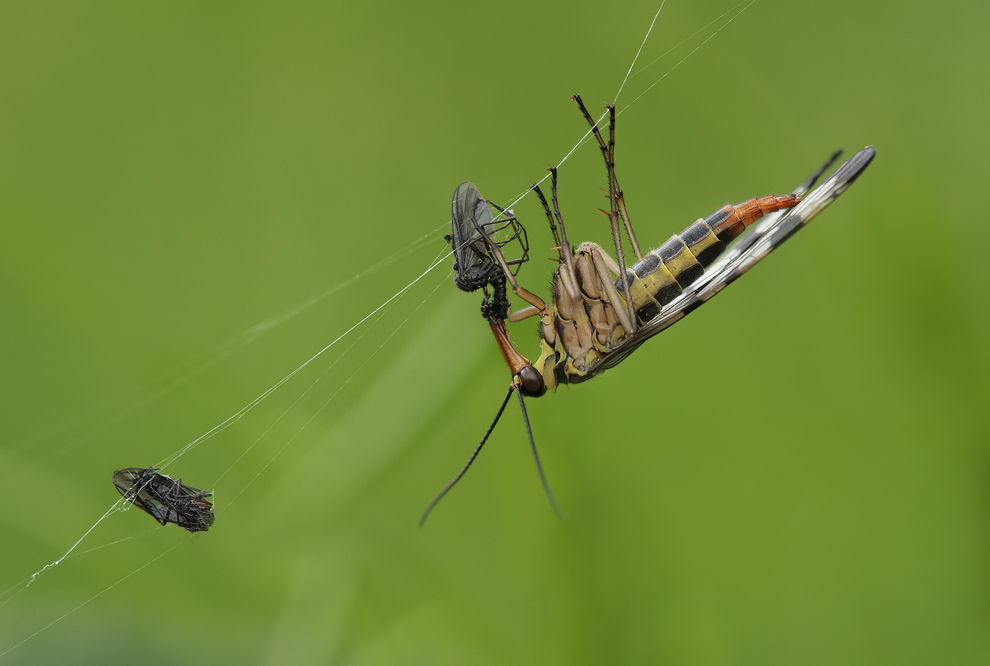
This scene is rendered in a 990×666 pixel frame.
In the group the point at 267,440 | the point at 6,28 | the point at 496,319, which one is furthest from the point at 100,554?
the point at 6,28

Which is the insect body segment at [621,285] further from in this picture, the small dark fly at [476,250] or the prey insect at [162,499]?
the prey insect at [162,499]

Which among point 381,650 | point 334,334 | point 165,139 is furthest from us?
point 165,139

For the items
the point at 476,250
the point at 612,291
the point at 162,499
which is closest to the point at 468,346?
the point at 476,250

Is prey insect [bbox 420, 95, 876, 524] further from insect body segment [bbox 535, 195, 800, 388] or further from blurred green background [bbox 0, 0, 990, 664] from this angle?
blurred green background [bbox 0, 0, 990, 664]

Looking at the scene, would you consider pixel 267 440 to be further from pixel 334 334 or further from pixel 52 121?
pixel 52 121

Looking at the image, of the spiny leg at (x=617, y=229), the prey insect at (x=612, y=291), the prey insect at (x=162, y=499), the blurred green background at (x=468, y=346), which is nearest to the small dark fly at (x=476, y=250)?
the prey insect at (x=612, y=291)

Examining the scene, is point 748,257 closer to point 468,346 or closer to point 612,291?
point 612,291

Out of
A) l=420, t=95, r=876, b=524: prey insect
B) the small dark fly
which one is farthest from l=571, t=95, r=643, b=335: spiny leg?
the small dark fly

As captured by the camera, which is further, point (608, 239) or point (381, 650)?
point (608, 239)
